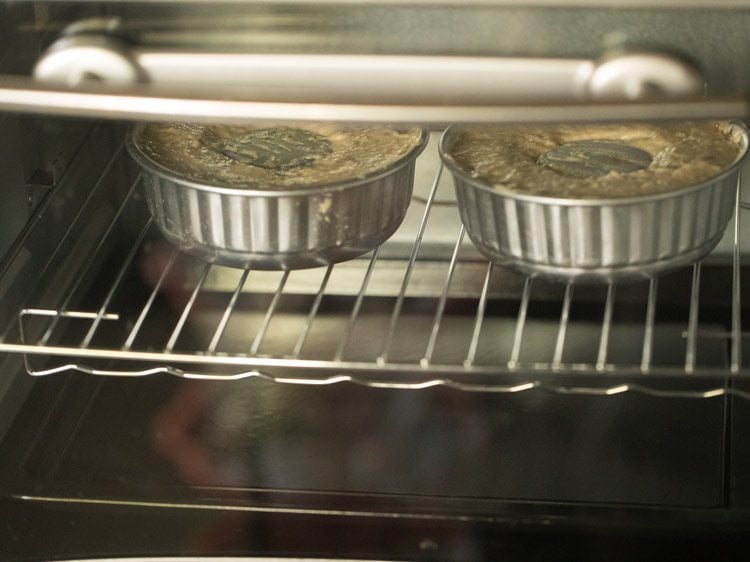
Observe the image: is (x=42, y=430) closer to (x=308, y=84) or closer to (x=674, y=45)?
(x=308, y=84)

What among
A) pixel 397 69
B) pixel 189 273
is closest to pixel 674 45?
pixel 397 69

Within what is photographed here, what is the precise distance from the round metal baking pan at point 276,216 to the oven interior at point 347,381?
0.04 meters

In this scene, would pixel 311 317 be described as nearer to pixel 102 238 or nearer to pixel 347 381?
pixel 347 381

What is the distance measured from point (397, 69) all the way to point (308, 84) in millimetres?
60

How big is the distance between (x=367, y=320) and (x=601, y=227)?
0.33 m

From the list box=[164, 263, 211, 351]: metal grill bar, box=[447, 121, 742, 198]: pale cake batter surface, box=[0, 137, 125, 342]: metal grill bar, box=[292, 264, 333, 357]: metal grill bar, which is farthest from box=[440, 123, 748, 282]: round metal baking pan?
box=[0, 137, 125, 342]: metal grill bar

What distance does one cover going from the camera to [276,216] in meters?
1.00

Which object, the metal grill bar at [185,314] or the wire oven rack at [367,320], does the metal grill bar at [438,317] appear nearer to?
the wire oven rack at [367,320]

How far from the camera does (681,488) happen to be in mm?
1043

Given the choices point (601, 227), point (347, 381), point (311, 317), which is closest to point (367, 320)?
point (347, 381)

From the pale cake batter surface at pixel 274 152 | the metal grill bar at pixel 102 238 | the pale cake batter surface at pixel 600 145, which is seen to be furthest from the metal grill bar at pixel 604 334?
the metal grill bar at pixel 102 238

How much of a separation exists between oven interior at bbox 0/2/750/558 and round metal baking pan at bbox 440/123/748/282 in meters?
0.05

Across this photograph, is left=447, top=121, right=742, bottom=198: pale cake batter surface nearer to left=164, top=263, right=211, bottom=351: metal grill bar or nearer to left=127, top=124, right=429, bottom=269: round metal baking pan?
left=127, top=124, right=429, bottom=269: round metal baking pan

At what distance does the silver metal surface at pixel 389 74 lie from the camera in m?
0.77
